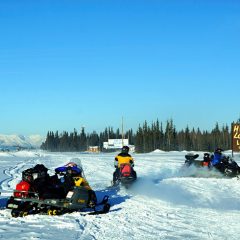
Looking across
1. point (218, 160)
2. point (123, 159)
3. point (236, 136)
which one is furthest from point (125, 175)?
point (236, 136)

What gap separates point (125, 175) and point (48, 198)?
5892mm

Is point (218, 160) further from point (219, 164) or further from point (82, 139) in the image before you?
point (82, 139)

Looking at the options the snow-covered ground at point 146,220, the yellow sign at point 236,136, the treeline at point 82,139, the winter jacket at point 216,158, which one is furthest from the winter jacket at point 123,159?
the treeline at point 82,139

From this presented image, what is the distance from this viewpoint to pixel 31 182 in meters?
11.0

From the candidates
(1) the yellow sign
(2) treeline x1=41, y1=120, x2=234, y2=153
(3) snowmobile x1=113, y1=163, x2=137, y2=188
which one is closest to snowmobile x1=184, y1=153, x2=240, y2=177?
(1) the yellow sign

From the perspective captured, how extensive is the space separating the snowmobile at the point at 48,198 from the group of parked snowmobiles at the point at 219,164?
37.8 ft

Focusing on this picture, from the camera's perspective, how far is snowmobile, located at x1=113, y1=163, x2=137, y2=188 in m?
16.4

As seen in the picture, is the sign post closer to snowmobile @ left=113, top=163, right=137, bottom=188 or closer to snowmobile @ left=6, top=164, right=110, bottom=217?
snowmobile @ left=113, top=163, right=137, bottom=188

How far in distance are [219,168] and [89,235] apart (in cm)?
1475

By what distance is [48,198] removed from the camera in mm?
10891

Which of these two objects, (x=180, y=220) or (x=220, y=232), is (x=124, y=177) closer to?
(x=180, y=220)

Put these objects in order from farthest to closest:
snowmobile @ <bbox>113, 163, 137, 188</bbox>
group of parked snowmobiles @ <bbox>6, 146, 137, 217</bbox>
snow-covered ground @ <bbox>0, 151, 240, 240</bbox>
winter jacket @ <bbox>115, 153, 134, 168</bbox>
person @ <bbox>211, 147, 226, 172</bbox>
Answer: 1. person @ <bbox>211, 147, 226, 172</bbox>
2. winter jacket @ <bbox>115, 153, 134, 168</bbox>
3. snowmobile @ <bbox>113, 163, 137, 188</bbox>
4. group of parked snowmobiles @ <bbox>6, 146, 137, 217</bbox>
5. snow-covered ground @ <bbox>0, 151, 240, 240</bbox>

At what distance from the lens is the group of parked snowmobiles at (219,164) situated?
21.6 metres

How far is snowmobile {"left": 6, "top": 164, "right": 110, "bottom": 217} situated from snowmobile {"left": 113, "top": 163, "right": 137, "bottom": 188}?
16.2 feet
